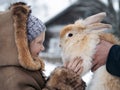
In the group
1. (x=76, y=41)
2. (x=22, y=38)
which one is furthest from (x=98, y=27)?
(x=22, y=38)

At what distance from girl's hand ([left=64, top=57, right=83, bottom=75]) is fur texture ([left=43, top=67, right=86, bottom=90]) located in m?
0.08

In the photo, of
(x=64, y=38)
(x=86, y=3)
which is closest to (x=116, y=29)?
(x=86, y=3)

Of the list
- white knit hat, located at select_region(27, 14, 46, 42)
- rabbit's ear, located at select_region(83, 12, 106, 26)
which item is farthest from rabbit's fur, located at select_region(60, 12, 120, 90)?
white knit hat, located at select_region(27, 14, 46, 42)

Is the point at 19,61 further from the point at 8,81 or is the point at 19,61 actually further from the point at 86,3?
the point at 86,3

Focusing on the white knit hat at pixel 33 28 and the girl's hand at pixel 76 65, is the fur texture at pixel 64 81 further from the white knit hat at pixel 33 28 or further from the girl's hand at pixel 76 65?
the white knit hat at pixel 33 28

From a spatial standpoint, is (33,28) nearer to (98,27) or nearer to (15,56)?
(15,56)

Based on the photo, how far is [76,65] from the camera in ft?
12.1

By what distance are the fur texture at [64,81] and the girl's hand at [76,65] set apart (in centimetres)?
8

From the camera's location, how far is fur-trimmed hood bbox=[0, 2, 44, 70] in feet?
11.3

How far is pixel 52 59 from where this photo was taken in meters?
15.9

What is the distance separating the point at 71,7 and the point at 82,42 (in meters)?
23.3

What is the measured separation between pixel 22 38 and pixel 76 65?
22.0 inches

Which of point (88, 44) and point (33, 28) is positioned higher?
point (33, 28)

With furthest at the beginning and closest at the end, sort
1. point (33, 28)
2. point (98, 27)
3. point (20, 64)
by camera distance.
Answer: point (98, 27) < point (33, 28) < point (20, 64)
